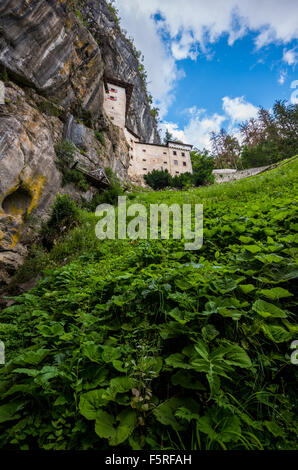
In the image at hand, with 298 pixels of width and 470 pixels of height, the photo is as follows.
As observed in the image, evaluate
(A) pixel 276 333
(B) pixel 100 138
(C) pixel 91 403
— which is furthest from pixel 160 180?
(C) pixel 91 403

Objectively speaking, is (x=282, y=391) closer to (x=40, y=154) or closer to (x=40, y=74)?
(x=40, y=154)

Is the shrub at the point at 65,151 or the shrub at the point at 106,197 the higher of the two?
the shrub at the point at 65,151

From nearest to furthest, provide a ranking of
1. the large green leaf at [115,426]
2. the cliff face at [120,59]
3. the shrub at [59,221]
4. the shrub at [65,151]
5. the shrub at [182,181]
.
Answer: the large green leaf at [115,426], the shrub at [59,221], the shrub at [65,151], the shrub at [182,181], the cliff face at [120,59]

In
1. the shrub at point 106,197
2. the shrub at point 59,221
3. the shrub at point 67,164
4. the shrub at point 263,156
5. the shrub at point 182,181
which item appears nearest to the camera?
the shrub at point 59,221

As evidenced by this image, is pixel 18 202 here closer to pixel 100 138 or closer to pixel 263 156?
pixel 100 138

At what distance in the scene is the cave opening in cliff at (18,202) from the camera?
353 inches

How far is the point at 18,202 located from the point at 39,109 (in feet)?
23.5

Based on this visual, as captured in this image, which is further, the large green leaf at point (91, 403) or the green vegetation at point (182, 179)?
the green vegetation at point (182, 179)

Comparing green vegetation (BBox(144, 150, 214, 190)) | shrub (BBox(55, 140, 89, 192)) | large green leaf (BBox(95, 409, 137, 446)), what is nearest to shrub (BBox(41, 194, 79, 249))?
shrub (BBox(55, 140, 89, 192))

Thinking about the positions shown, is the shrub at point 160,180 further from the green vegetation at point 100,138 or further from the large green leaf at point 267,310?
the large green leaf at point 267,310

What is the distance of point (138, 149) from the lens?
39906 mm

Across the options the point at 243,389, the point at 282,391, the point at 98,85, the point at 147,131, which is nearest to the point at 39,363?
the point at 243,389

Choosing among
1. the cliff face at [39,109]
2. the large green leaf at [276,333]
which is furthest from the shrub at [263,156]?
the large green leaf at [276,333]

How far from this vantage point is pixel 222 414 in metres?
1.09
